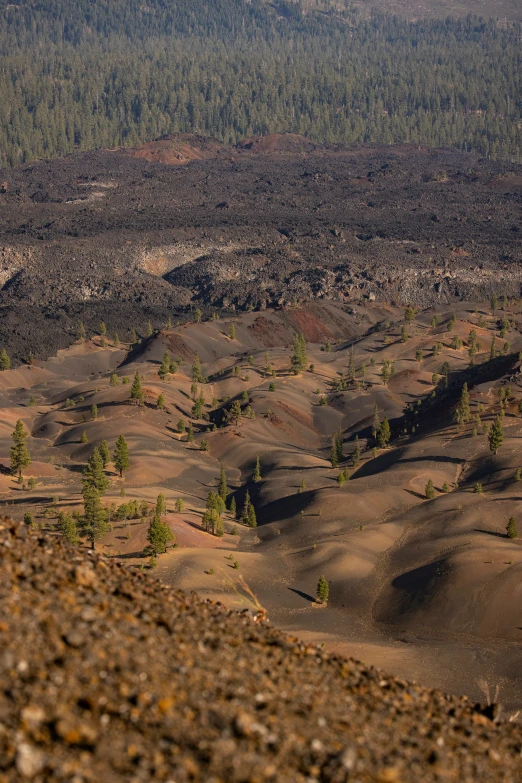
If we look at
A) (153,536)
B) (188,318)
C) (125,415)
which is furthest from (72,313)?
(153,536)

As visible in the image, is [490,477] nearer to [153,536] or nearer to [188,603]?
[153,536]

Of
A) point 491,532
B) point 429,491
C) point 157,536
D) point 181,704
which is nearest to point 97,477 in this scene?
point 157,536

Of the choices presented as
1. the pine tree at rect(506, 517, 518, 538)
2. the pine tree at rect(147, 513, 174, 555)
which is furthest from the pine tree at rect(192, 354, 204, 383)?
the pine tree at rect(506, 517, 518, 538)

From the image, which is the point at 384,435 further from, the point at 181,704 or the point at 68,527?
the point at 181,704

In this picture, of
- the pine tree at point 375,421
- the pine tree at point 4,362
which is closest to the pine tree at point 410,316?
A: the pine tree at point 375,421

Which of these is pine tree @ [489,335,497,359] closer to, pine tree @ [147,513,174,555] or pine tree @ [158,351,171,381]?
pine tree @ [158,351,171,381]

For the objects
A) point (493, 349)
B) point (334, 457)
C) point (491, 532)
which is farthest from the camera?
point (493, 349)
